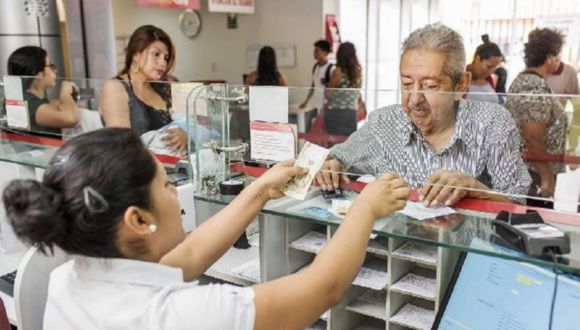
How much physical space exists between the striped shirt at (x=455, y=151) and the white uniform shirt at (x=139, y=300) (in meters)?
0.62

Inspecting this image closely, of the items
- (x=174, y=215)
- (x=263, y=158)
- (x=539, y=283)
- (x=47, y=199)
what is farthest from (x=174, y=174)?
(x=539, y=283)

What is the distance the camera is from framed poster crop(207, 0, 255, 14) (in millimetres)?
6957

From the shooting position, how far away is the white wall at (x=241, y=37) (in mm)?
7934

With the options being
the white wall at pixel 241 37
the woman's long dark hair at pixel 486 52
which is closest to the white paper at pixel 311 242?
the woman's long dark hair at pixel 486 52

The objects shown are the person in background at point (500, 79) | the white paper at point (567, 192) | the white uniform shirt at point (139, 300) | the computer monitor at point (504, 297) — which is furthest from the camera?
the person in background at point (500, 79)

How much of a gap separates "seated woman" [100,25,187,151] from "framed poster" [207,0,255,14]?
4599 mm

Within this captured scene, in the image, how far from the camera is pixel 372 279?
4.26 feet

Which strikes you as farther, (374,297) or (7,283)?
(7,283)

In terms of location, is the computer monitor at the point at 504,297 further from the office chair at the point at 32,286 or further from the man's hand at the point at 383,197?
→ the office chair at the point at 32,286

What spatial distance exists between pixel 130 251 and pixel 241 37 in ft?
26.5

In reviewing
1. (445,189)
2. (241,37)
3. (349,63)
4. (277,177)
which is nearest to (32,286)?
(277,177)

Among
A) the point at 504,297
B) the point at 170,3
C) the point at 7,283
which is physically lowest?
the point at 7,283

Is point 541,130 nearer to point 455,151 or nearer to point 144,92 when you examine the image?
point 455,151

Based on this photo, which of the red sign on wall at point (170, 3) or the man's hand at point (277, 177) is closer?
the man's hand at point (277, 177)
